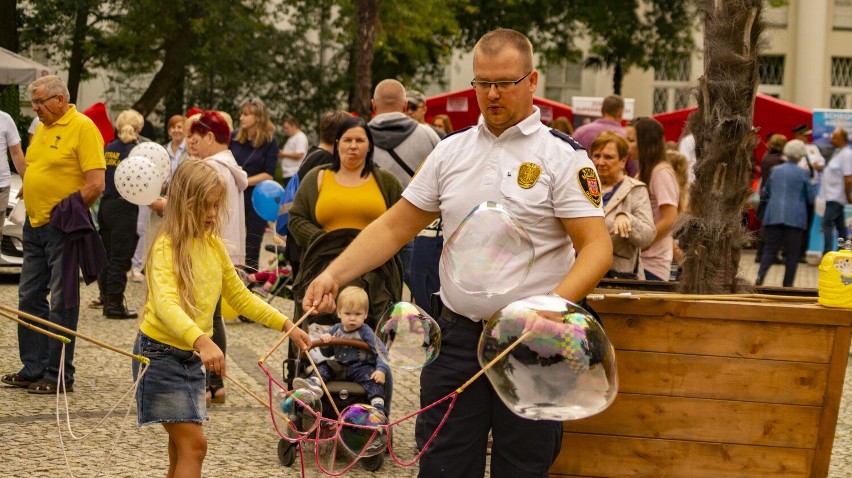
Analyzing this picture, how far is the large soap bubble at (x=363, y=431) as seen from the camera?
472 cm

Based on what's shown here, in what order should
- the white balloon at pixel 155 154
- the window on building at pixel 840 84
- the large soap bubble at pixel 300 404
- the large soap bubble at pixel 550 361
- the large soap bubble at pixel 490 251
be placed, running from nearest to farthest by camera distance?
1. the large soap bubble at pixel 550 361
2. the large soap bubble at pixel 490 251
3. the large soap bubble at pixel 300 404
4. the white balloon at pixel 155 154
5. the window on building at pixel 840 84

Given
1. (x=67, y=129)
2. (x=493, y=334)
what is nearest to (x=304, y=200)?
(x=67, y=129)

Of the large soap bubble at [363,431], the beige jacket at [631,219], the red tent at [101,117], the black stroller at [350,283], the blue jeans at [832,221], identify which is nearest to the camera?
the large soap bubble at [363,431]

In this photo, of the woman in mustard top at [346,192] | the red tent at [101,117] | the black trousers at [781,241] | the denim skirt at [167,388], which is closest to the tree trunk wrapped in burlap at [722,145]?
the woman in mustard top at [346,192]

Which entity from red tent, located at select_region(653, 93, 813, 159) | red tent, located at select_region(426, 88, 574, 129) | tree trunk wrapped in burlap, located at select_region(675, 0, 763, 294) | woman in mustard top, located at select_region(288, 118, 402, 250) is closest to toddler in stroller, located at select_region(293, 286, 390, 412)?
woman in mustard top, located at select_region(288, 118, 402, 250)

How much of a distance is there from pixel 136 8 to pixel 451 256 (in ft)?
76.2

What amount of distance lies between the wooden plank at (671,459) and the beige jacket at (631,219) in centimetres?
178

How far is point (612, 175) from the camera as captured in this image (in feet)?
23.8

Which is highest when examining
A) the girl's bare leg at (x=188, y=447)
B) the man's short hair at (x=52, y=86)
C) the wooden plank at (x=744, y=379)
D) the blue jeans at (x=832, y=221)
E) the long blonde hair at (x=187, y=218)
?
the man's short hair at (x=52, y=86)

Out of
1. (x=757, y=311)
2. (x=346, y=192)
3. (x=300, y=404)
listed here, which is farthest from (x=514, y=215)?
(x=346, y=192)

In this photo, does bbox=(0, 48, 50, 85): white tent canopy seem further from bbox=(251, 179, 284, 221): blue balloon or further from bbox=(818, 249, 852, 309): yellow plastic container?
bbox=(818, 249, 852, 309): yellow plastic container

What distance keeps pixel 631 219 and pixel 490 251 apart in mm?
3077

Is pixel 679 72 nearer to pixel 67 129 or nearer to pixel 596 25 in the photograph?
pixel 596 25

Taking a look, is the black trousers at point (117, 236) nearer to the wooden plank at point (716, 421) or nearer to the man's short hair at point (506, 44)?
the wooden plank at point (716, 421)
